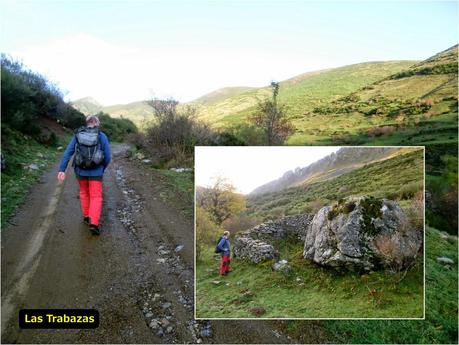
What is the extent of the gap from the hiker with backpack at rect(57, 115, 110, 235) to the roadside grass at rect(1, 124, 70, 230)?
82cm

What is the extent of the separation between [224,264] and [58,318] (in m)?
1.41

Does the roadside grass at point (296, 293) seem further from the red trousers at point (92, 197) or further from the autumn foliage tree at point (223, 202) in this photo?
the red trousers at point (92, 197)

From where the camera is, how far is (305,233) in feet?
10.9

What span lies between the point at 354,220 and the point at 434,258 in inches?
38.3

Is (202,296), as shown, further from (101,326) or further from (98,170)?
(98,170)

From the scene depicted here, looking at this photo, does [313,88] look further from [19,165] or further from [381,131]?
[19,165]

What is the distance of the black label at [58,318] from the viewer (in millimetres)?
3312

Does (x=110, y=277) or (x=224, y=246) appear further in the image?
(x=110, y=277)

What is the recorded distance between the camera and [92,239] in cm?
374

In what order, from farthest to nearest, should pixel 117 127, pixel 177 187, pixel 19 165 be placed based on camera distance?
pixel 117 127, pixel 19 165, pixel 177 187

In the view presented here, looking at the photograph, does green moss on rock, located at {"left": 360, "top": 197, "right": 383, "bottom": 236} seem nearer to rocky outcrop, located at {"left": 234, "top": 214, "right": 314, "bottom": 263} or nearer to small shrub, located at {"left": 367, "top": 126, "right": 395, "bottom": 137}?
rocky outcrop, located at {"left": 234, "top": 214, "right": 314, "bottom": 263}

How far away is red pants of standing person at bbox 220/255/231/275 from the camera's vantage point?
3.35 meters

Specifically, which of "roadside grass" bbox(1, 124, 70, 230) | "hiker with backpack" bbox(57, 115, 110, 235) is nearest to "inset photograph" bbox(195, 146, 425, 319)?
"hiker with backpack" bbox(57, 115, 110, 235)

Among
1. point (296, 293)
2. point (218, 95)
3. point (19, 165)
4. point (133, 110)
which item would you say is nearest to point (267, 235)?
point (296, 293)
